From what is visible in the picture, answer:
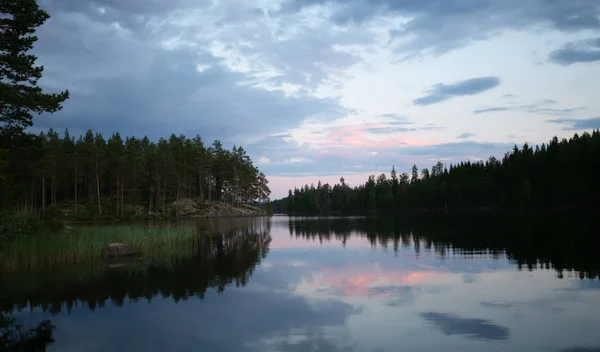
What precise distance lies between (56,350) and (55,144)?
105m

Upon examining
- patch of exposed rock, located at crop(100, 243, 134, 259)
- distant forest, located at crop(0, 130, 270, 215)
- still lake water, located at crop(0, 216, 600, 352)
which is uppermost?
distant forest, located at crop(0, 130, 270, 215)

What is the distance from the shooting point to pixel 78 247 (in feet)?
105

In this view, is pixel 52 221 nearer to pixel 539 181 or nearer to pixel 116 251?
pixel 116 251

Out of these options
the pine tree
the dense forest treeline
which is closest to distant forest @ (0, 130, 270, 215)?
the dense forest treeline

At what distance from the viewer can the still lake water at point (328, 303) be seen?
13180mm

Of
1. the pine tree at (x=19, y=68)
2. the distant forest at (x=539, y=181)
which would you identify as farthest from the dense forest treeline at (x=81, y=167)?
the distant forest at (x=539, y=181)

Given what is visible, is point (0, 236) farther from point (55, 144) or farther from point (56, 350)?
point (55, 144)

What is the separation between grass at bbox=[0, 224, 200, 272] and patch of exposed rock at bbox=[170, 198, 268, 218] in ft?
268

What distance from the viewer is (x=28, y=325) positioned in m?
15.9

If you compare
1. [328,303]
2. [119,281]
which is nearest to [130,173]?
[119,281]

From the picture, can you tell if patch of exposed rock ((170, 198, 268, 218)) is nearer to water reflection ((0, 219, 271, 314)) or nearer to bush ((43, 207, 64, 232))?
bush ((43, 207, 64, 232))

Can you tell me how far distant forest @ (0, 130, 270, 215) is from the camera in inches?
4016

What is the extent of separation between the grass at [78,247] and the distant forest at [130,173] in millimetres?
47530

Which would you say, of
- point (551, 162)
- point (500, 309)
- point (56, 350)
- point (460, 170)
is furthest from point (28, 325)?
point (460, 170)
